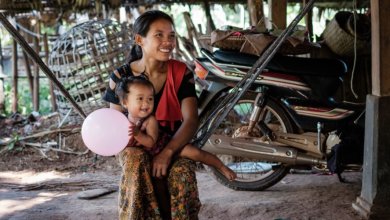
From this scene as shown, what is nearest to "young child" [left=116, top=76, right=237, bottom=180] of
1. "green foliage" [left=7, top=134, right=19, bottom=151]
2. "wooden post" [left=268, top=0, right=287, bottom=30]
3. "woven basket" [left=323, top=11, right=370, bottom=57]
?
"wooden post" [left=268, top=0, right=287, bottom=30]

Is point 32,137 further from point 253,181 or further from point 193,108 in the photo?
point 193,108

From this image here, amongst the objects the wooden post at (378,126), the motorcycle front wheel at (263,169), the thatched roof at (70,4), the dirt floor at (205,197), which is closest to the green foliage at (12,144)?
the dirt floor at (205,197)

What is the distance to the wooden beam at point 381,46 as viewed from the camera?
2.72 m

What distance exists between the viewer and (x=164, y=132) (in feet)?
7.77

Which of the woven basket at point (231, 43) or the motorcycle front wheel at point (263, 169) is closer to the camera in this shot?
the woven basket at point (231, 43)

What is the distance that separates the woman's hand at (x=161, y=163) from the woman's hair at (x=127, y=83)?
0.98 feet

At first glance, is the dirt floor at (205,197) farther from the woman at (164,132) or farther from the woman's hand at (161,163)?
the woman's hand at (161,163)

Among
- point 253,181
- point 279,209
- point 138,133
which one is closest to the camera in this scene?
point 138,133

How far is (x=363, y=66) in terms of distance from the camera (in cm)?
473

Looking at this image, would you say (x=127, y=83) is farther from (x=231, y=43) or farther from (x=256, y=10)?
(x=256, y=10)

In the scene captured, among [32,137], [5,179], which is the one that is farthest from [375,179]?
[32,137]

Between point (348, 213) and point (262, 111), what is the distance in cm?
90

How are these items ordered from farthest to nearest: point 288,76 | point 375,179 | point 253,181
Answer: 1. point 253,181
2. point 288,76
3. point 375,179

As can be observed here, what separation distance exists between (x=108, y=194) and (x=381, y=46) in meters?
2.23
